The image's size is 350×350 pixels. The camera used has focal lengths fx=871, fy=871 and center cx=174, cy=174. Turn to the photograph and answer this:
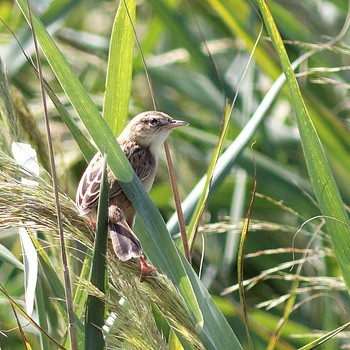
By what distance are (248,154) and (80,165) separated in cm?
122

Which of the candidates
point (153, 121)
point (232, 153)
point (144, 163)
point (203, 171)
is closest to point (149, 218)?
point (232, 153)

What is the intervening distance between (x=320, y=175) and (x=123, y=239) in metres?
0.44

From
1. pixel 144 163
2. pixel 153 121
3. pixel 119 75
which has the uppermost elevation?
pixel 119 75

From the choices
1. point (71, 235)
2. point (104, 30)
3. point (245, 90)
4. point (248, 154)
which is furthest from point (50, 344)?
point (104, 30)

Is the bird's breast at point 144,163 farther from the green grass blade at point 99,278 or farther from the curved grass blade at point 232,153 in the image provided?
the green grass blade at point 99,278

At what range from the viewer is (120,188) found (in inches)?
89.4

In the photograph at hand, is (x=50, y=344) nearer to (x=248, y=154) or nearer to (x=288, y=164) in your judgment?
(x=248, y=154)

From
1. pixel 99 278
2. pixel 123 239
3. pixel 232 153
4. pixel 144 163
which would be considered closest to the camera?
pixel 99 278

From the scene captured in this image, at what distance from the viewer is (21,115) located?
2.44 metres

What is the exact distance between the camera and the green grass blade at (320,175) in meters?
1.85

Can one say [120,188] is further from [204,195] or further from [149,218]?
[149,218]

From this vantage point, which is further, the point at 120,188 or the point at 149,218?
the point at 120,188

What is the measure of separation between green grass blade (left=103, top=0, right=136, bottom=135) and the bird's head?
0.76m

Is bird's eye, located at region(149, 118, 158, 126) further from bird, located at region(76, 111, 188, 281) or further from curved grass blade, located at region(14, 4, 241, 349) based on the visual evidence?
curved grass blade, located at region(14, 4, 241, 349)
